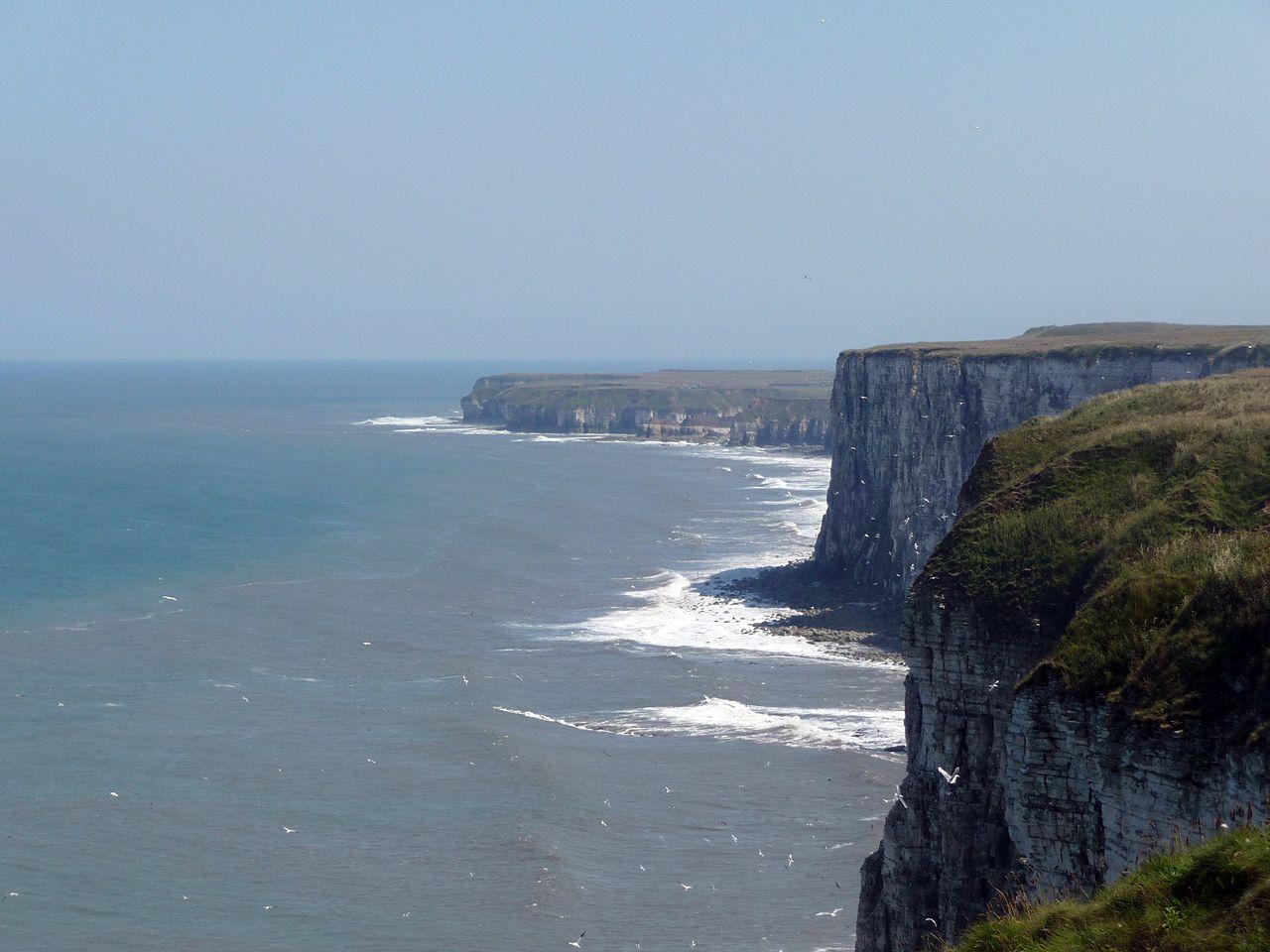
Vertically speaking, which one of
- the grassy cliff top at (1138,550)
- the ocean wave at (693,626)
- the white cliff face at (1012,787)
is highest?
the grassy cliff top at (1138,550)

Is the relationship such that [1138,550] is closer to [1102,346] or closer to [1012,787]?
[1012,787]

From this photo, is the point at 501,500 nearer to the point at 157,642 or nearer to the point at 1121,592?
the point at 157,642

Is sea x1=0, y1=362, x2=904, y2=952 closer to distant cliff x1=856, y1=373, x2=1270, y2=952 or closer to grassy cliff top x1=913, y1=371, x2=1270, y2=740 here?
Result: distant cliff x1=856, y1=373, x2=1270, y2=952

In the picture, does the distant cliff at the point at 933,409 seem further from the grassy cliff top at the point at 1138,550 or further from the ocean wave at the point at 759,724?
the grassy cliff top at the point at 1138,550

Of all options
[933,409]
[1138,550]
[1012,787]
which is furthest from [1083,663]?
[933,409]

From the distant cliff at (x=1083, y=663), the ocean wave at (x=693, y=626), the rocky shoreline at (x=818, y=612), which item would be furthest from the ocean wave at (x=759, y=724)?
the distant cliff at (x=1083, y=663)

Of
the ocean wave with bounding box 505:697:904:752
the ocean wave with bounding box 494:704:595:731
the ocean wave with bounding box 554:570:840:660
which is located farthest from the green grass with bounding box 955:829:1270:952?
the ocean wave with bounding box 554:570:840:660

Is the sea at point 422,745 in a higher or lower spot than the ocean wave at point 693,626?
lower
